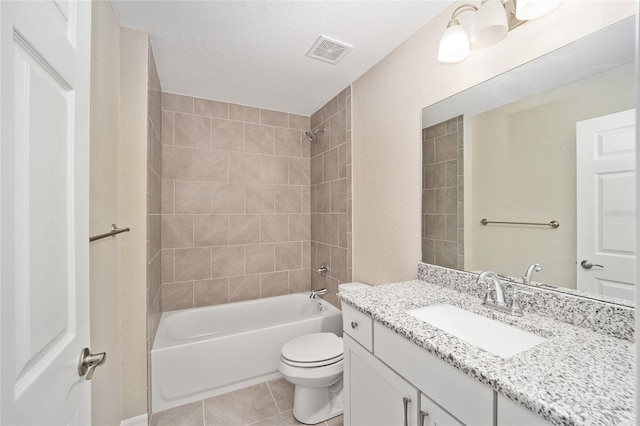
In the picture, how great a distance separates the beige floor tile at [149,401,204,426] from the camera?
1717 millimetres

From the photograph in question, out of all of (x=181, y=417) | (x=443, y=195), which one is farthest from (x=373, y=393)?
(x=181, y=417)

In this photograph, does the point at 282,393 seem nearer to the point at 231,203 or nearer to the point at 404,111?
the point at 231,203

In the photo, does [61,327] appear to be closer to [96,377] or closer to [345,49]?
[96,377]

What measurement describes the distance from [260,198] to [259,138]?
0.62 meters

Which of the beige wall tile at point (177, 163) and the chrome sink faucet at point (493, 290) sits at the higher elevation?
the beige wall tile at point (177, 163)

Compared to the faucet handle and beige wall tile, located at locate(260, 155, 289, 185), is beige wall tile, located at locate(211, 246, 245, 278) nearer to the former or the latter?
beige wall tile, located at locate(260, 155, 289, 185)

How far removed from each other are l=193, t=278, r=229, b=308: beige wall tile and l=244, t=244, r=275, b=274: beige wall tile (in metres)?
0.26

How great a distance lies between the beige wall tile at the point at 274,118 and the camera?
2807 millimetres

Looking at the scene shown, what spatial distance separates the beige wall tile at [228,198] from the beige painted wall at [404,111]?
47.0 inches

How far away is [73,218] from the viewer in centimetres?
70

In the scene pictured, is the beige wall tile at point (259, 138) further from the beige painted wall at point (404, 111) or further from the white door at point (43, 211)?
the white door at point (43, 211)

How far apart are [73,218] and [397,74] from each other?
1.85 m

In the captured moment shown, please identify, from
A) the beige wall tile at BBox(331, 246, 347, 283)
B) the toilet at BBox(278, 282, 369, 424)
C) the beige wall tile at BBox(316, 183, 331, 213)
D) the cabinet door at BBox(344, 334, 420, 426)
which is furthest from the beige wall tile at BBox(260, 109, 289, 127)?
the cabinet door at BBox(344, 334, 420, 426)

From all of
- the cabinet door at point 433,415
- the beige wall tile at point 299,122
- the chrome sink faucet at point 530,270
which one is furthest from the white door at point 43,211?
the beige wall tile at point 299,122
